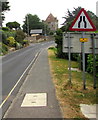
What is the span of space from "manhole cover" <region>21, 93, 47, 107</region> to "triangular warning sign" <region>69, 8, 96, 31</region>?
280 centimetres

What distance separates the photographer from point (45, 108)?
315 inches

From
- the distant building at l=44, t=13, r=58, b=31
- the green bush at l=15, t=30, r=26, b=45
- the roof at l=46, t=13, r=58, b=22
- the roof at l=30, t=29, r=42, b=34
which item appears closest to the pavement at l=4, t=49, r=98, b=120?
the green bush at l=15, t=30, r=26, b=45

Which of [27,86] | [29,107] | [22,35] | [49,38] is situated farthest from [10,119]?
[49,38]

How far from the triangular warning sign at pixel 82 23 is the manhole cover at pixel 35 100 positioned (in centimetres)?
280

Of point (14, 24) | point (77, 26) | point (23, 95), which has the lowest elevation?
point (23, 95)

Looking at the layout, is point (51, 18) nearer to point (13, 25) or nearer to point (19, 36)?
point (13, 25)

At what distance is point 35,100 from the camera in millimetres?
9180

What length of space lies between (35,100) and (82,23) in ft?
11.0

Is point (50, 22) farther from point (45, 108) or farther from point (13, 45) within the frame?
point (45, 108)

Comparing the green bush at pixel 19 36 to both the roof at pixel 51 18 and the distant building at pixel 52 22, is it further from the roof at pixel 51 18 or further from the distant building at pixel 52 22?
the roof at pixel 51 18

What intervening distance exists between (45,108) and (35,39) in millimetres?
89427

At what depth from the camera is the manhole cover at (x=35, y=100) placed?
8.57 m

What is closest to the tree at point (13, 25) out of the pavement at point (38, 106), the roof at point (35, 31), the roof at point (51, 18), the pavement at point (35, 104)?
the roof at point (35, 31)

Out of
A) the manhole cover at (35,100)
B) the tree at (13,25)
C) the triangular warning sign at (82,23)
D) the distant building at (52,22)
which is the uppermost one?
the distant building at (52,22)
